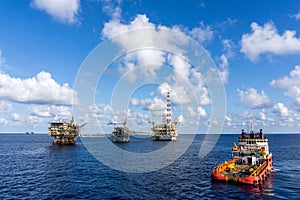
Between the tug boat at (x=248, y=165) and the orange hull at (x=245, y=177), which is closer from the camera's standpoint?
the orange hull at (x=245, y=177)

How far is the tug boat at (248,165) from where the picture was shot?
54.8m

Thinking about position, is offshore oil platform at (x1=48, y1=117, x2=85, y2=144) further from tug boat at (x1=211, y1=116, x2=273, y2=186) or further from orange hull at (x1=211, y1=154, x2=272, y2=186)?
orange hull at (x1=211, y1=154, x2=272, y2=186)

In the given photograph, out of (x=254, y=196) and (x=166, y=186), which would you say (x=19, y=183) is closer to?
(x=166, y=186)

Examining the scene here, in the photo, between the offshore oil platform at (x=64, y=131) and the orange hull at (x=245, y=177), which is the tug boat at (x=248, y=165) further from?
the offshore oil platform at (x=64, y=131)

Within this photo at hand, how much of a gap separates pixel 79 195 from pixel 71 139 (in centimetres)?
13778

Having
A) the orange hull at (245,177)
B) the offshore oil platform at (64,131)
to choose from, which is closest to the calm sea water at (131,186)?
the orange hull at (245,177)

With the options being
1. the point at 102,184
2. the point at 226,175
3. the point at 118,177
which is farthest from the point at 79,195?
the point at 226,175

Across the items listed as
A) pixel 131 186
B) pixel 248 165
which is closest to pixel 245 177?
pixel 248 165

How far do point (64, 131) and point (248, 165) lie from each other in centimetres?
13677

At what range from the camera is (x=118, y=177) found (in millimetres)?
63750

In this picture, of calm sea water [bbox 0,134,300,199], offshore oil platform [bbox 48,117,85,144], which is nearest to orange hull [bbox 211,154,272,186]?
calm sea water [bbox 0,134,300,199]

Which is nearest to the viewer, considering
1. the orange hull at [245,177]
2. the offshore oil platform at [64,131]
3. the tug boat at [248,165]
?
the orange hull at [245,177]

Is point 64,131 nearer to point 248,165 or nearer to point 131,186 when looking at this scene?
point 131,186

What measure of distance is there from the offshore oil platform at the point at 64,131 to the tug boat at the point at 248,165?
5100 inches
